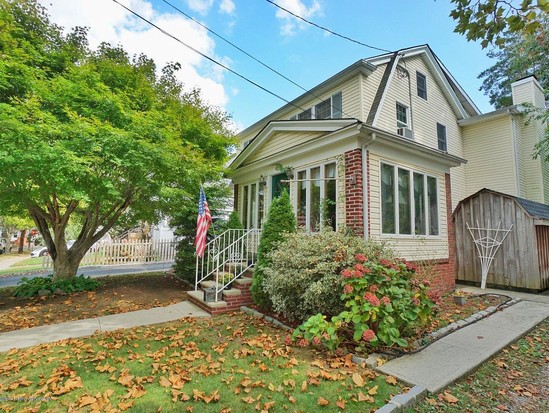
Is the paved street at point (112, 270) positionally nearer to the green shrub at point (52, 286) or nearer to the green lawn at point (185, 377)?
the green shrub at point (52, 286)

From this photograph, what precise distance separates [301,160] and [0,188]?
720 cm

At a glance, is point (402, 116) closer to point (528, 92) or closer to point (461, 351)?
point (528, 92)

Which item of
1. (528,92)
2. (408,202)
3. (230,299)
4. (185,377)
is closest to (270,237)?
(230,299)

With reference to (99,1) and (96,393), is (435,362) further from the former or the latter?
(99,1)

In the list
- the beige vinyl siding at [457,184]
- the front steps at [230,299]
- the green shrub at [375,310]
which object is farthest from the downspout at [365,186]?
the beige vinyl siding at [457,184]

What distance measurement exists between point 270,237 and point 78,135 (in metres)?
4.78

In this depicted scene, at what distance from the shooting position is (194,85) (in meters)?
15.3

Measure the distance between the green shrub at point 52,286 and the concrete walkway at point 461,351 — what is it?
8.08 meters

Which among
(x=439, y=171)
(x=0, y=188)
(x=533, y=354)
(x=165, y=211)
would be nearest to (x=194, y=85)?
(x=165, y=211)

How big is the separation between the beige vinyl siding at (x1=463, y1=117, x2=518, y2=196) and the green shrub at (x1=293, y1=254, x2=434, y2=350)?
11.4 meters

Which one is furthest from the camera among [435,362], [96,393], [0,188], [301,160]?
[301,160]

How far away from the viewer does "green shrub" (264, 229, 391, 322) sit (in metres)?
4.53

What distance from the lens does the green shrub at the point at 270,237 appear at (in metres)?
5.95

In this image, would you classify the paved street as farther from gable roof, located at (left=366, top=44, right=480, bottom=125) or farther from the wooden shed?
the wooden shed
